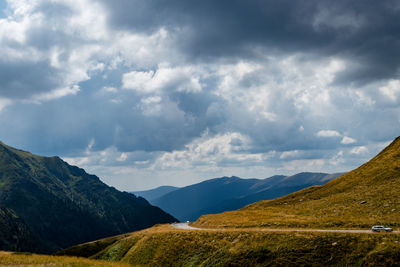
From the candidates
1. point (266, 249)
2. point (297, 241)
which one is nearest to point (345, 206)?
point (297, 241)

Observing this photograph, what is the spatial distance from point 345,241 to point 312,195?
70.6 m

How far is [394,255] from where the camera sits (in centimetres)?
3372

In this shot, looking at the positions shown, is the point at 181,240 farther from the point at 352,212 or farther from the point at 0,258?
the point at 352,212

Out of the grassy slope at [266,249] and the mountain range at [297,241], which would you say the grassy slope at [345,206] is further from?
the grassy slope at [266,249]

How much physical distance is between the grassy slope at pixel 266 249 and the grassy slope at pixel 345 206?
1605 centimetres

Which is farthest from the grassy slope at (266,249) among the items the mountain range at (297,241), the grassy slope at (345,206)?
the grassy slope at (345,206)

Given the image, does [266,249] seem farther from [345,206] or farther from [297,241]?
[345,206]

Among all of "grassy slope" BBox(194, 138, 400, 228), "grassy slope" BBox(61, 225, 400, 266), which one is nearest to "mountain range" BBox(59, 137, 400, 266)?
"grassy slope" BBox(61, 225, 400, 266)

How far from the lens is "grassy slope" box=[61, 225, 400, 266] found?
Result: 35903 mm

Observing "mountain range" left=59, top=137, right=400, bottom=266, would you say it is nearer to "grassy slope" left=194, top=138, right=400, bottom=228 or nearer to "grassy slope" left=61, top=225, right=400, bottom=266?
"grassy slope" left=61, top=225, right=400, bottom=266

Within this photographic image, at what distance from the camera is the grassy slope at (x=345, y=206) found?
59.6 metres


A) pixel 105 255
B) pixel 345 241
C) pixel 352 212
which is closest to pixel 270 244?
pixel 345 241

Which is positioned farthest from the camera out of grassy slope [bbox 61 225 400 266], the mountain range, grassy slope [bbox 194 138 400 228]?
grassy slope [bbox 194 138 400 228]

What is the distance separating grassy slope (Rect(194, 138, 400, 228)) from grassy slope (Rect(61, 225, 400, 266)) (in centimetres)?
1605
